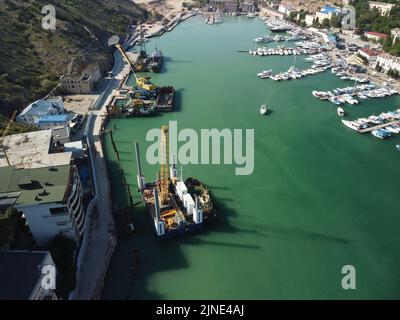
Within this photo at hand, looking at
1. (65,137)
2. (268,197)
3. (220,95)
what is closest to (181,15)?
(220,95)

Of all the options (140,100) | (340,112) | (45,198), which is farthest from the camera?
(140,100)

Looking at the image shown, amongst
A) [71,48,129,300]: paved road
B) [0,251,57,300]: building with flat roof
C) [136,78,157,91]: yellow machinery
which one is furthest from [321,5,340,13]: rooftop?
[0,251,57,300]: building with flat roof

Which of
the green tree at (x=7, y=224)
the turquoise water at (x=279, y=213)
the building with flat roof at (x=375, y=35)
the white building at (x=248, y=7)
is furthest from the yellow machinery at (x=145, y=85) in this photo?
the white building at (x=248, y=7)

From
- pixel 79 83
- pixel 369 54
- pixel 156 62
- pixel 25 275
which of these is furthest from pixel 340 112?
pixel 25 275

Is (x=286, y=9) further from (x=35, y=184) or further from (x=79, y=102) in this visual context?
(x=35, y=184)

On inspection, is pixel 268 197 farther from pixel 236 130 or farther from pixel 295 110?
pixel 295 110

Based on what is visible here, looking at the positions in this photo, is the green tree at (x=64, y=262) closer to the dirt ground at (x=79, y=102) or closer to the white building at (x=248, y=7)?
the dirt ground at (x=79, y=102)
